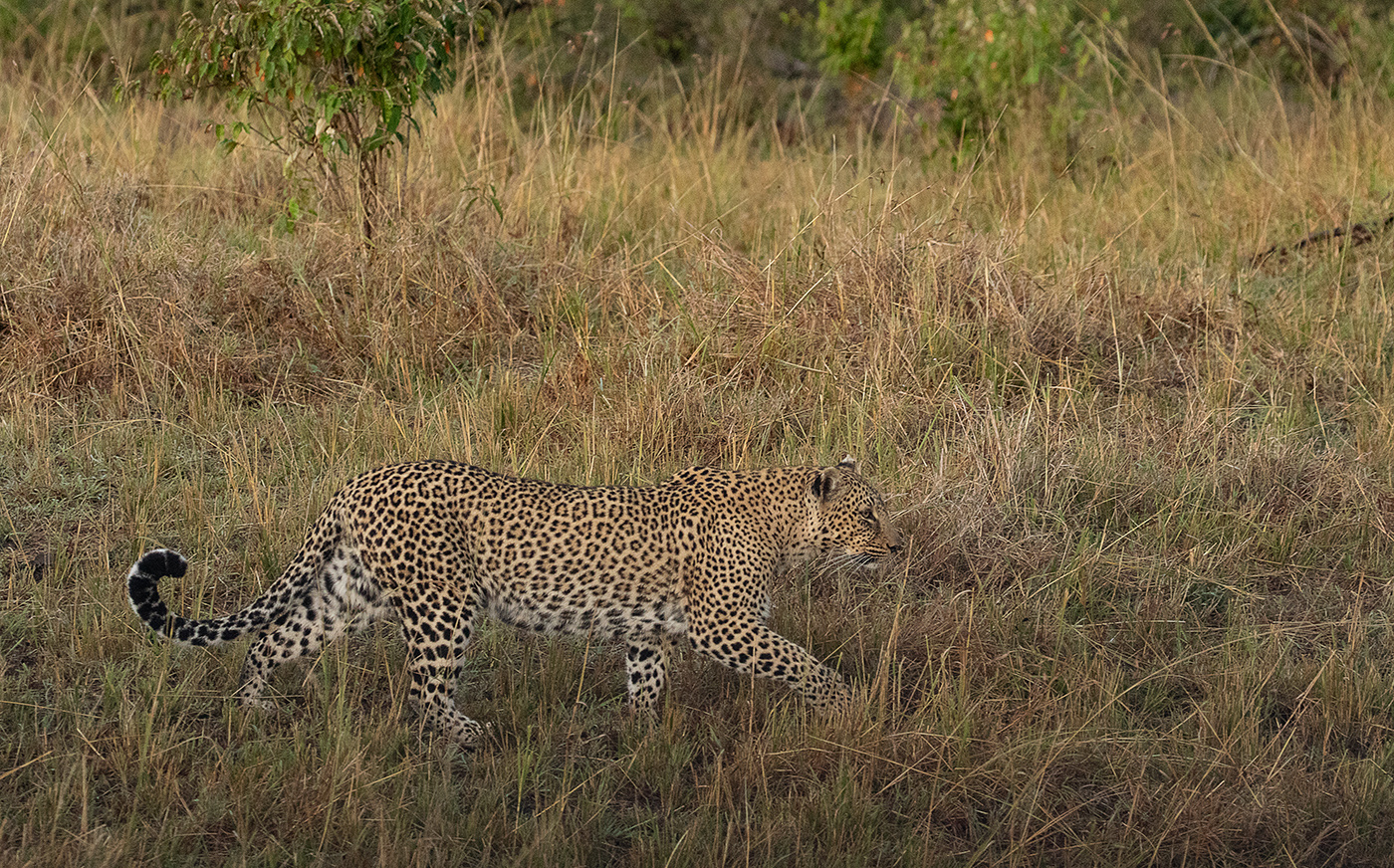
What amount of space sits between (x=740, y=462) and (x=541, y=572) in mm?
1661

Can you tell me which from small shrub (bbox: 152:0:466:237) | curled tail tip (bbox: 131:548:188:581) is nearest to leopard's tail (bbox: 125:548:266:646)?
curled tail tip (bbox: 131:548:188:581)

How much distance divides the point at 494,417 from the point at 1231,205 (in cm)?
507

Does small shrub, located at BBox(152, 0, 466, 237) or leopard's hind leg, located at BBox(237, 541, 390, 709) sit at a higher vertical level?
small shrub, located at BBox(152, 0, 466, 237)

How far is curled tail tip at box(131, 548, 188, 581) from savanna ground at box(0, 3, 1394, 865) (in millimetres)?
299

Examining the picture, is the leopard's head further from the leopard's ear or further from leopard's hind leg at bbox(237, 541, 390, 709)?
leopard's hind leg at bbox(237, 541, 390, 709)

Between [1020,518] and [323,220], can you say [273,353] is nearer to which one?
[323,220]

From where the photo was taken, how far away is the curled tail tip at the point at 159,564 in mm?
4359

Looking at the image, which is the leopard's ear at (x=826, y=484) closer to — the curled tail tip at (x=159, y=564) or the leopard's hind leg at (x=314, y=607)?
the leopard's hind leg at (x=314, y=607)

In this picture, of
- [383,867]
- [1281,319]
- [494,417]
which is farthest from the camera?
[1281,319]

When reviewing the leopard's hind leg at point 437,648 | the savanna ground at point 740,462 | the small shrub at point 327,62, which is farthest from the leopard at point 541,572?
the small shrub at point 327,62

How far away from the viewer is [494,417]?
6.39 meters

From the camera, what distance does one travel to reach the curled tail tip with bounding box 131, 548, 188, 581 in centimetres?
436

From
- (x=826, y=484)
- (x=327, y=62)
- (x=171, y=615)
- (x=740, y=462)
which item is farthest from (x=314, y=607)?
(x=327, y=62)

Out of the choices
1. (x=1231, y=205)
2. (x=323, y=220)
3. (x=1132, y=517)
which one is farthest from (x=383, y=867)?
(x=1231, y=205)
